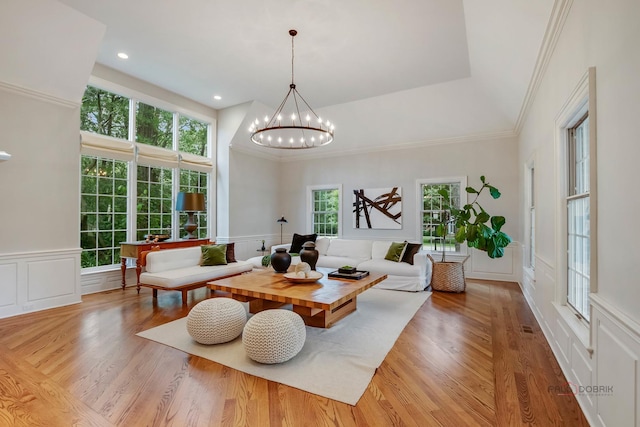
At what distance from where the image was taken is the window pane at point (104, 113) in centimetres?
500

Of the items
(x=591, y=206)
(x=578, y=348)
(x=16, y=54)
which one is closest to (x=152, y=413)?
(x=578, y=348)

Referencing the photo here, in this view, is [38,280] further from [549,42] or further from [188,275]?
[549,42]

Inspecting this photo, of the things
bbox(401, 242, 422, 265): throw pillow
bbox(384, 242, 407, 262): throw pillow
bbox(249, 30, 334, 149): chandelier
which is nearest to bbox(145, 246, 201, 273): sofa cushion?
bbox(249, 30, 334, 149): chandelier

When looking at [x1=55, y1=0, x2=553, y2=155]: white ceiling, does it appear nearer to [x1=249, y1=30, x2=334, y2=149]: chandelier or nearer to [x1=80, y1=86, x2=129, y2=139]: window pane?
[x1=249, y1=30, x2=334, y2=149]: chandelier

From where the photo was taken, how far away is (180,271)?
4.75 metres

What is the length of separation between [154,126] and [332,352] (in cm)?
545

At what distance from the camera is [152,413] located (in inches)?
76.9

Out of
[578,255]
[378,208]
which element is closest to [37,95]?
[378,208]

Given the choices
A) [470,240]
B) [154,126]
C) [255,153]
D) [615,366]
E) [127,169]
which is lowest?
[615,366]

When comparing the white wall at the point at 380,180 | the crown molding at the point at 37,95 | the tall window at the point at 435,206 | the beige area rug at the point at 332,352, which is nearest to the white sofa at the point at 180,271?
the beige area rug at the point at 332,352

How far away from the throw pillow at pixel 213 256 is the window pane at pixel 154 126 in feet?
7.90

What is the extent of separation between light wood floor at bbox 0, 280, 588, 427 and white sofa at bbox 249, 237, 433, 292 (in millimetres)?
1552

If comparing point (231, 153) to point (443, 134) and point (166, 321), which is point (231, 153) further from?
point (443, 134)

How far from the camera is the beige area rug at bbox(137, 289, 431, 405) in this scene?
7.52ft
